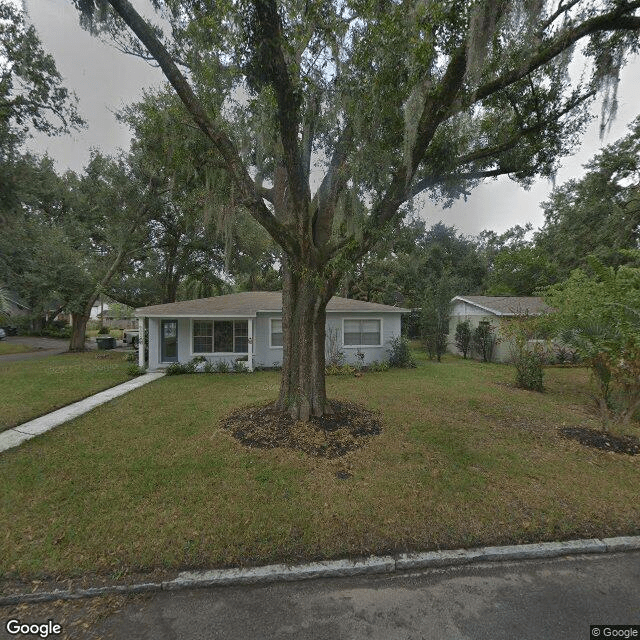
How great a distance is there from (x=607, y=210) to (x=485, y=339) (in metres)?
8.00

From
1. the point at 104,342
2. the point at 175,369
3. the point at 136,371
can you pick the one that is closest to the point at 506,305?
the point at 175,369

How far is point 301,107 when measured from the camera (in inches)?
165

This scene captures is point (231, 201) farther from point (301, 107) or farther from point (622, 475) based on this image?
point (622, 475)

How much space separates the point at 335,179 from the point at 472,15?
2.51 meters

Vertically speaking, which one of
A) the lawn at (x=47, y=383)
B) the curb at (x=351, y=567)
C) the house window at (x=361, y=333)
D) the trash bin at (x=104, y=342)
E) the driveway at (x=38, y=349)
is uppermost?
the house window at (x=361, y=333)

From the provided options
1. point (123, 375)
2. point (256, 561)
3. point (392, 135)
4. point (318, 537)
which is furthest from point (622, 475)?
point (123, 375)

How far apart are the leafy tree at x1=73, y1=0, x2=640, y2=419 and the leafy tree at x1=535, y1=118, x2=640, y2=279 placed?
443 inches

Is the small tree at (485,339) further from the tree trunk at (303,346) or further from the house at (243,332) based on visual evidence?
the tree trunk at (303,346)

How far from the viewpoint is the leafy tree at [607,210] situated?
1384 cm

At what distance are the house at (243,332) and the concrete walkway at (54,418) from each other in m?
3.01

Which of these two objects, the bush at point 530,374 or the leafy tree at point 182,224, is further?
the bush at point 530,374

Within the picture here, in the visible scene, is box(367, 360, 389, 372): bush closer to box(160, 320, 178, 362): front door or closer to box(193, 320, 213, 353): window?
box(193, 320, 213, 353): window

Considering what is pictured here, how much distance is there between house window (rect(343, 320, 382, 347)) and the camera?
41.9 feet

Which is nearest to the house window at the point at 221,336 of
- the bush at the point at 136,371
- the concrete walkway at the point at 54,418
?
the bush at the point at 136,371
